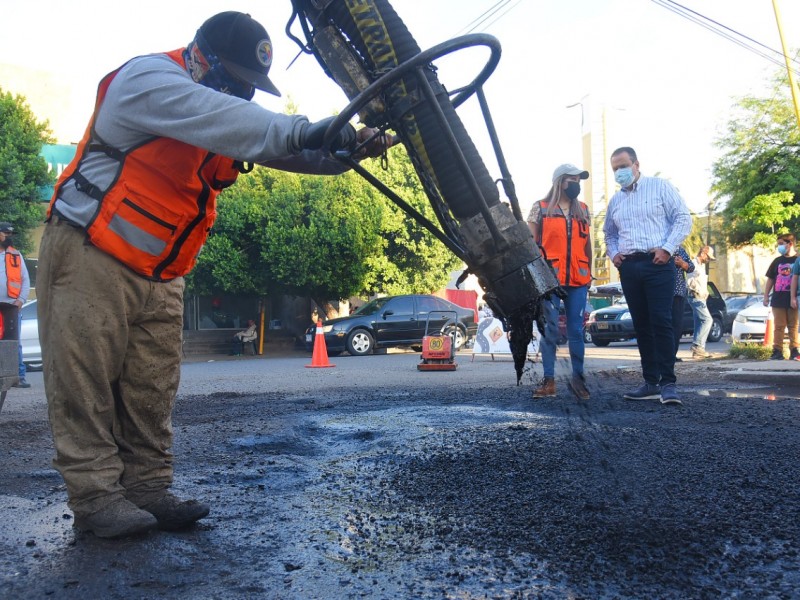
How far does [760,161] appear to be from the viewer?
28188 millimetres

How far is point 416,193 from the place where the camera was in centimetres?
2244

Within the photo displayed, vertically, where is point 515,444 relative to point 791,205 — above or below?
below

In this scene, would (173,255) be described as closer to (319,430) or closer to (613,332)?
(319,430)

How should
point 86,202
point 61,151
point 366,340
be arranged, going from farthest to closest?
point 61,151
point 366,340
point 86,202

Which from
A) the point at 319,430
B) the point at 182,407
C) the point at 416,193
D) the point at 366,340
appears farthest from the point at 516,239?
the point at 416,193

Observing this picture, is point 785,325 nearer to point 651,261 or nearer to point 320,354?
point 651,261

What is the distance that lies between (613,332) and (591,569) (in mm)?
16959

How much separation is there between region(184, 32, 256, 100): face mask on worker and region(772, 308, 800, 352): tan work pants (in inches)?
423

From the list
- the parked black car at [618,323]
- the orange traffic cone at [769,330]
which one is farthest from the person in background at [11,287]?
the parked black car at [618,323]

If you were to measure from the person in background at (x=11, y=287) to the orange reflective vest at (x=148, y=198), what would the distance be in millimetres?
6870

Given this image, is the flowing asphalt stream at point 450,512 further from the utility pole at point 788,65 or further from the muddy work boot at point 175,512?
the utility pole at point 788,65

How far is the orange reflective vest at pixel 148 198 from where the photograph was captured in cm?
243

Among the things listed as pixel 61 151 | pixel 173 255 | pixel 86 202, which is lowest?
pixel 173 255

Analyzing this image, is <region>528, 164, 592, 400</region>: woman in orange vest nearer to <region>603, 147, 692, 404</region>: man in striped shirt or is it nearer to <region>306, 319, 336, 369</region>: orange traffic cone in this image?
<region>603, 147, 692, 404</region>: man in striped shirt
